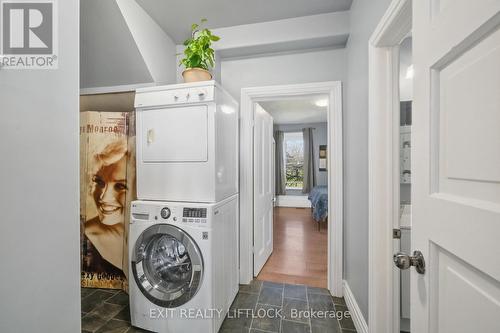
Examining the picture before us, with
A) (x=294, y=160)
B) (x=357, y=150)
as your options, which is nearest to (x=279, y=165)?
(x=294, y=160)

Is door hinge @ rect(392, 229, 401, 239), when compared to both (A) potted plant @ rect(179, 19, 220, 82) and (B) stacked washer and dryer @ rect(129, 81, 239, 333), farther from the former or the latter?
(A) potted plant @ rect(179, 19, 220, 82)

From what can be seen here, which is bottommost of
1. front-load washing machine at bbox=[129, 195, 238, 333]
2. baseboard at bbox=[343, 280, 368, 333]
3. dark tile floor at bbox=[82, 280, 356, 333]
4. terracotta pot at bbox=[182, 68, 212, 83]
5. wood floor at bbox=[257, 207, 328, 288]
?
wood floor at bbox=[257, 207, 328, 288]

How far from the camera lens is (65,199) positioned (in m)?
0.85

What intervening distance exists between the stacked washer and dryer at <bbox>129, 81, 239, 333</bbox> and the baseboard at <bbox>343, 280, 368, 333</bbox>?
3.37ft

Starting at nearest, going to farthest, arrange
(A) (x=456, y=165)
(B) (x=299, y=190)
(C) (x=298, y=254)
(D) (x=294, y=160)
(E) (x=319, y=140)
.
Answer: (A) (x=456, y=165) → (C) (x=298, y=254) → (E) (x=319, y=140) → (B) (x=299, y=190) → (D) (x=294, y=160)

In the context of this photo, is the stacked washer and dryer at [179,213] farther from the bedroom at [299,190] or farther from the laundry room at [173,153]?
the bedroom at [299,190]

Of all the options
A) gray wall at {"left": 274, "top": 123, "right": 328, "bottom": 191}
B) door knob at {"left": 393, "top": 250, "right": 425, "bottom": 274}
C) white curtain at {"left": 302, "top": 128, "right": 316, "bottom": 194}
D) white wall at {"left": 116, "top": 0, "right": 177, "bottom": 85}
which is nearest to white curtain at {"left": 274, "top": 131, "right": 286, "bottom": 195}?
white curtain at {"left": 302, "top": 128, "right": 316, "bottom": 194}

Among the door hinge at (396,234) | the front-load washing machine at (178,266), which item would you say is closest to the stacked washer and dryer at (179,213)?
the front-load washing machine at (178,266)

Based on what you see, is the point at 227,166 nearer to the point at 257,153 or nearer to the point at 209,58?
the point at 257,153

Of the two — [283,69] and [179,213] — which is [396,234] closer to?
[179,213]

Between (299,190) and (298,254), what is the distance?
11.5ft

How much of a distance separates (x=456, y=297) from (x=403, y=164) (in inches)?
47.9

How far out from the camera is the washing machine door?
55.7 inches

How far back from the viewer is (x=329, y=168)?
2104 mm
